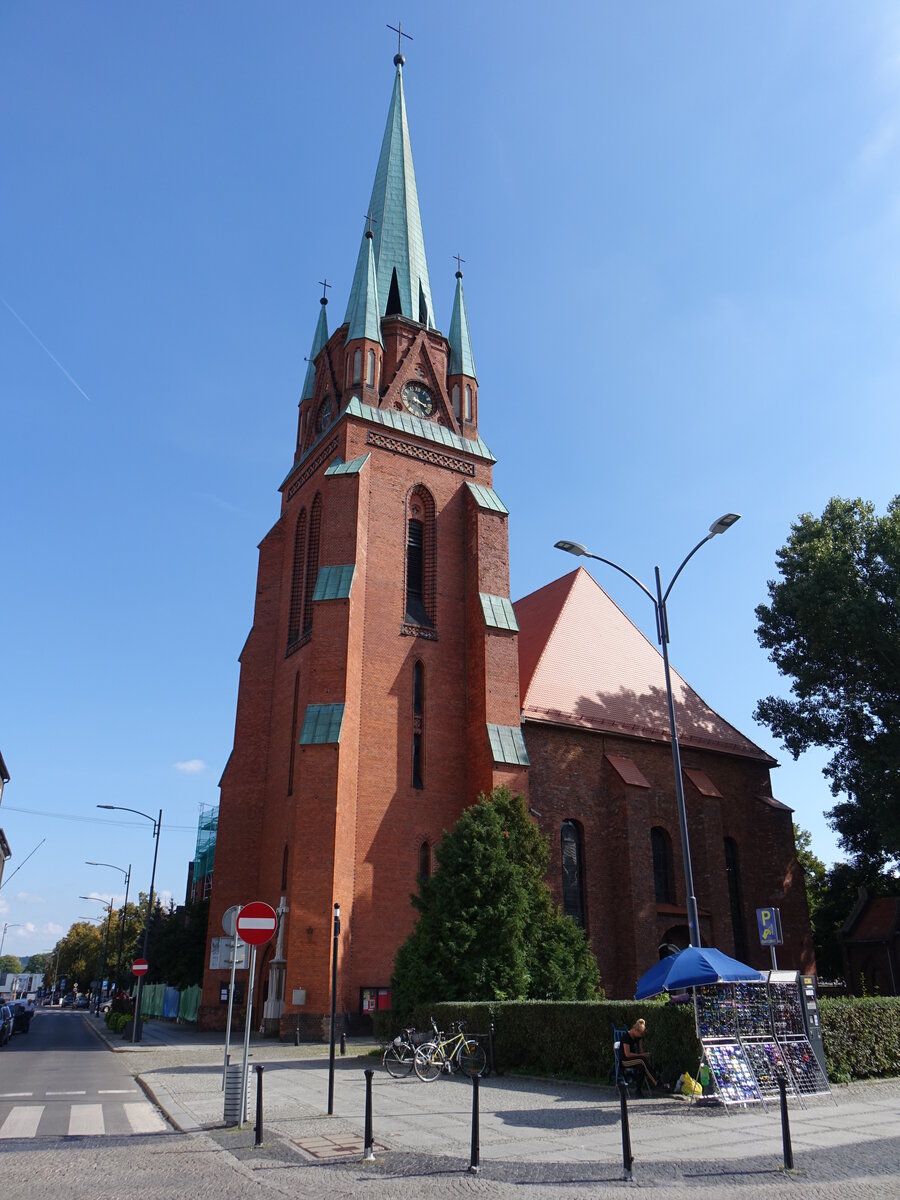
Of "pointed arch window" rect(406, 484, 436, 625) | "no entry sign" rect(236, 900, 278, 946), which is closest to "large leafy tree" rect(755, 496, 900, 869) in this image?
"pointed arch window" rect(406, 484, 436, 625)

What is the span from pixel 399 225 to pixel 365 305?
7134 millimetres

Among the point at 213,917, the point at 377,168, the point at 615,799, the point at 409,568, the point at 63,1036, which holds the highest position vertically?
the point at 377,168

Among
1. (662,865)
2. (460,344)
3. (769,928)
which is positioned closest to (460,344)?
(460,344)

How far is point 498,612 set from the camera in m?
30.1

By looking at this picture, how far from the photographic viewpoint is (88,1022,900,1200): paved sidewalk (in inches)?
319

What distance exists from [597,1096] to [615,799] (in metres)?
16.7

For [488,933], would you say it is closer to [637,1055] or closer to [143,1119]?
[637,1055]

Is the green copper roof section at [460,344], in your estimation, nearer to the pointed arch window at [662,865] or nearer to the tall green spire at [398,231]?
the tall green spire at [398,231]

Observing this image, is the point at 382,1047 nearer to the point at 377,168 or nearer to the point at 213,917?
the point at 213,917

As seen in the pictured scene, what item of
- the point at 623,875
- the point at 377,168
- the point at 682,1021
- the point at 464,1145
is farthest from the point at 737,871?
the point at 377,168

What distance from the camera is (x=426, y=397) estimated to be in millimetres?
34594

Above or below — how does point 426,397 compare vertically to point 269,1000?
above

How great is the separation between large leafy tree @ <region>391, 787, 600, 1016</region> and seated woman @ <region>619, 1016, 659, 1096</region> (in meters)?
6.58

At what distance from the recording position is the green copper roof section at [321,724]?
83.0ft
